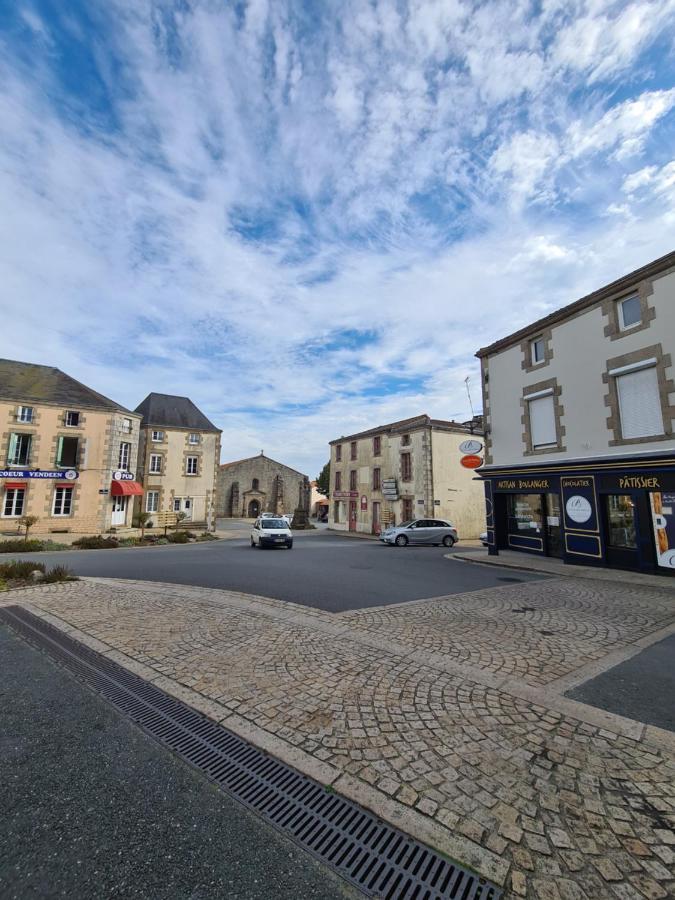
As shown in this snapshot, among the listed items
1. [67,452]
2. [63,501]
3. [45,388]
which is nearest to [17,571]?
[63,501]

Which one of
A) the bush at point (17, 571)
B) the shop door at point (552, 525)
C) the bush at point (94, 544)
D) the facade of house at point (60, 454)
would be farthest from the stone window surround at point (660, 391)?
the facade of house at point (60, 454)

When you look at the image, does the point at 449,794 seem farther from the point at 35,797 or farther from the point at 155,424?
the point at 155,424

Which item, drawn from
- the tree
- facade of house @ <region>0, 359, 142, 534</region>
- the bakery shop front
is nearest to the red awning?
facade of house @ <region>0, 359, 142, 534</region>

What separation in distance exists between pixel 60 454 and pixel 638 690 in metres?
30.1

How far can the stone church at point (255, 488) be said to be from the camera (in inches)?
2013

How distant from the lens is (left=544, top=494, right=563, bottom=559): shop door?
14016 mm

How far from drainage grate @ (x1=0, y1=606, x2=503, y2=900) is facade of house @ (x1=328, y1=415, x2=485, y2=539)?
23759mm

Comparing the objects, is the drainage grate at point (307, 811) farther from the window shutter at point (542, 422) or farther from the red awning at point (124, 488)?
the red awning at point (124, 488)

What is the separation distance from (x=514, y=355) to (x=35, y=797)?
16.8 metres

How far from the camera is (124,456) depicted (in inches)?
1137

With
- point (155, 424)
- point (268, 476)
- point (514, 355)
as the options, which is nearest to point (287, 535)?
point (514, 355)

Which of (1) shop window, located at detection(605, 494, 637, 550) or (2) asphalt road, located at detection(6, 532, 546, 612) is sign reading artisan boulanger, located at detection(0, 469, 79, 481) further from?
(1) shop window, located at detection(605, 494, 637, 550)

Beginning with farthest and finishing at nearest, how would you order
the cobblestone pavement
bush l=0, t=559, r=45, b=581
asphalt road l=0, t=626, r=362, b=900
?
bush l=0, t=559, r=45, b=581
the cobblestone pavement
asphalt road l=0, t=626, r=362, b=900

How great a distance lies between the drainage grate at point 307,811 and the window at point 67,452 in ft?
87.3
